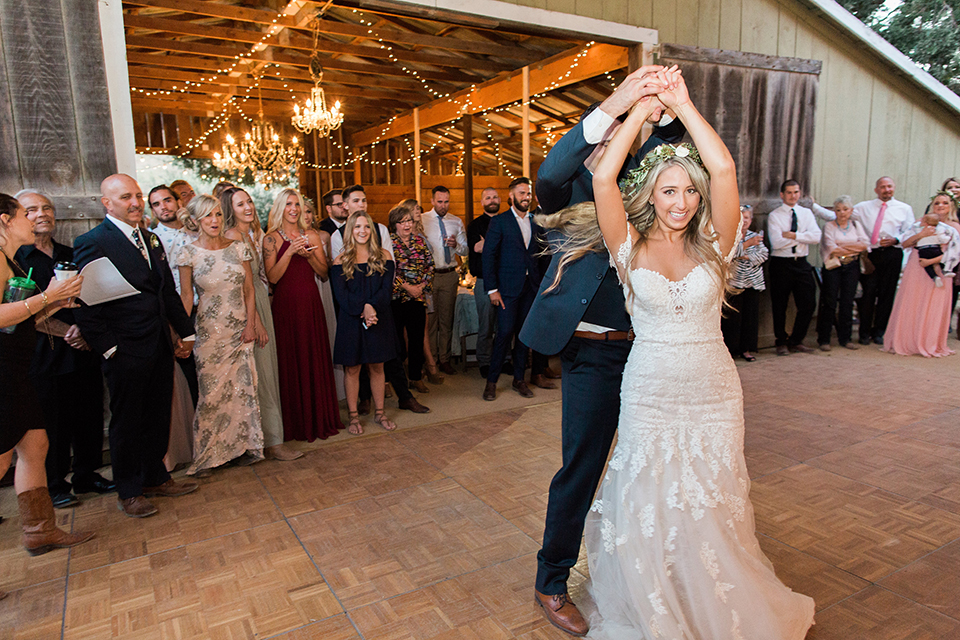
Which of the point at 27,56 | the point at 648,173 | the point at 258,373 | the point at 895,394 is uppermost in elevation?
the point at 27,56

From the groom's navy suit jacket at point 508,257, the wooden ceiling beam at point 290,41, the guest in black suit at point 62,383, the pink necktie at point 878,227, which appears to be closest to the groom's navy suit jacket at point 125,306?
the guest in black suit at point 62,383

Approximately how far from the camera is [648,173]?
80.6 inches

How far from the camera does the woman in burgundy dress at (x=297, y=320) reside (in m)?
4.18

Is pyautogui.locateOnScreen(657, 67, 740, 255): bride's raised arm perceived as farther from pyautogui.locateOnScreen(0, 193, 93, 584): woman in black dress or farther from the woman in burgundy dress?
the woman in burgundy dress

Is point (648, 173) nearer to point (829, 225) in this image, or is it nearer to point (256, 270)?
point (256, 270)

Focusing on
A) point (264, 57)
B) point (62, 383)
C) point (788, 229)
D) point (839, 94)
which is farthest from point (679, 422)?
point (264, 57)

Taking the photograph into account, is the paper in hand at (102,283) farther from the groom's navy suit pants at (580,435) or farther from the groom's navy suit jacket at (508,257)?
the groom's navy suit jacket at (508,257)

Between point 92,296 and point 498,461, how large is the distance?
92.4 inches

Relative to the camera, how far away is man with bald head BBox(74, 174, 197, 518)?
10.2 ft

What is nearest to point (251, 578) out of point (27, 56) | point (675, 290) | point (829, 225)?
point (675, 290)

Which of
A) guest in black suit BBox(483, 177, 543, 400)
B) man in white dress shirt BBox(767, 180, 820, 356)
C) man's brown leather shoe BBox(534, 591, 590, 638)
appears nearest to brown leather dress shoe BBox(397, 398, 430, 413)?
guest in black suit BBox(483, 177, 543, 400)

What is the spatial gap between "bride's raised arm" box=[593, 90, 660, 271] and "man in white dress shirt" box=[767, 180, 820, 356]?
17.0 ft

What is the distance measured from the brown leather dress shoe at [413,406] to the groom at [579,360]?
272cm

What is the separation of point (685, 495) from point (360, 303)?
9.53 ft
